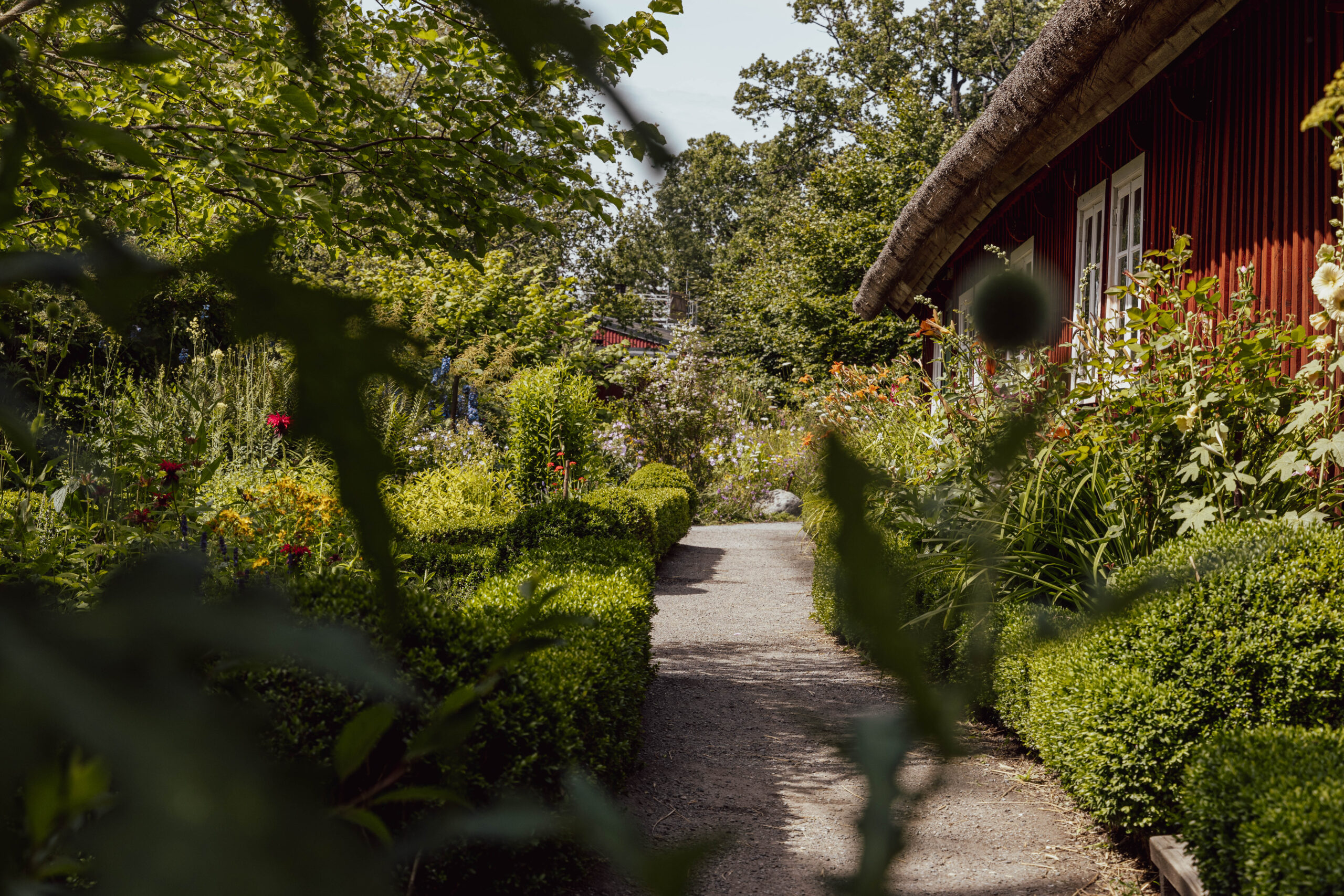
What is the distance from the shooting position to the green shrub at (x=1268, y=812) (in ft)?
5.79

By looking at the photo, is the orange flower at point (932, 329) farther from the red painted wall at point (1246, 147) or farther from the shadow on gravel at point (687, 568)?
the shadow on gravel at point (687, 568)

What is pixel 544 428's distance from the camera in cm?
807

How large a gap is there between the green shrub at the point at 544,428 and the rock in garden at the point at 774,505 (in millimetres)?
5559

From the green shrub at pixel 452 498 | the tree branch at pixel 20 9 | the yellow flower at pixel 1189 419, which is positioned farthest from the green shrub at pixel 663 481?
the tree branch at pixel 20 9

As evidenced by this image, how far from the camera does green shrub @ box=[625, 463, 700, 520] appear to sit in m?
10.4

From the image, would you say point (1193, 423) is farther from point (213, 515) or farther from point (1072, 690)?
point (213, 515)

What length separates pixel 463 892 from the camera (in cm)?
249

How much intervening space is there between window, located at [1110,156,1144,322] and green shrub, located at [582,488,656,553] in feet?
12.0

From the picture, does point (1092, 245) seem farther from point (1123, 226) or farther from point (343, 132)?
point (343, 132)

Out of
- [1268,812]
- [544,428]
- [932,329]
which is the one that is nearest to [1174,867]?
[1268,812]

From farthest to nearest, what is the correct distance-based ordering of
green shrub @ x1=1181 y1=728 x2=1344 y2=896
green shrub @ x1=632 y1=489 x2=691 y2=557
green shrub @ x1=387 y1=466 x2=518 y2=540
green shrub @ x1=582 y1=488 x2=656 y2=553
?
green shrub @ x1=632 y1=489 x2=691 y2=557 < green shrub @ x1=582 y1=488 x2=656 y2=553 < green shrub @ x1=387 y1=466 x2=518 y2=540 < green shrub @ x1=1181 y1=728 x2=1344 y2=896

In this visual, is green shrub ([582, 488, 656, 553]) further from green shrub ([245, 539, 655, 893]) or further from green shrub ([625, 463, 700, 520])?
green shrub ([245, 539, 655, 893])

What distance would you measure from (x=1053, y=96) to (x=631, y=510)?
4.30 meters

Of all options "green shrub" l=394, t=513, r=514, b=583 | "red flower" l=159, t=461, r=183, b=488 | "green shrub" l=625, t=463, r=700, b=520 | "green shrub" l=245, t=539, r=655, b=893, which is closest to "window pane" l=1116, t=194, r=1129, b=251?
"green shrub" l=245, t=539, r=655, b=893
